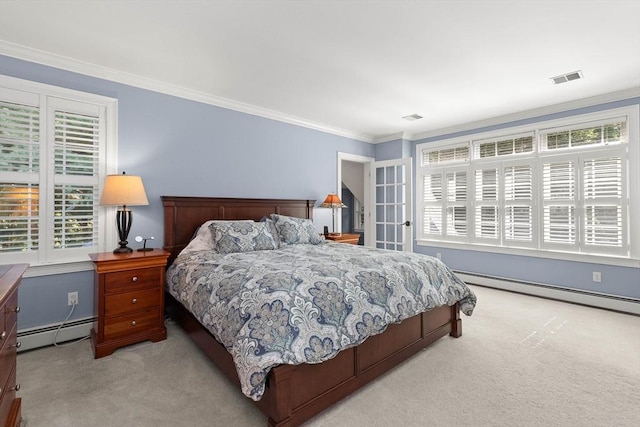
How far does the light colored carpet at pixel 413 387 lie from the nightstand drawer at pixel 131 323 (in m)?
0.16

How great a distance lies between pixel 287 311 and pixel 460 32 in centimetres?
241

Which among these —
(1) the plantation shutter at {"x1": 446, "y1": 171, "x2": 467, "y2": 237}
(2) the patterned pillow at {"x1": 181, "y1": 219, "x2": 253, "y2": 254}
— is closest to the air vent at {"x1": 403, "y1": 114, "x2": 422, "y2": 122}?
(1) the plantation shutter at {"x1": 446, "y1": 171, "x2": 467, "y2": 237}

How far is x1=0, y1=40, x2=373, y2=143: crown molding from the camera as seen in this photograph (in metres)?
2.59

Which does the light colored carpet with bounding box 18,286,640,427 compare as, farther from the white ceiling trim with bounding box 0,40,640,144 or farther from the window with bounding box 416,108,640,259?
the white ceiling trim with bounding box 0,40,640,144

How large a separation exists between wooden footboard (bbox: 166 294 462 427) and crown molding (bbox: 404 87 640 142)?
10.1 feet

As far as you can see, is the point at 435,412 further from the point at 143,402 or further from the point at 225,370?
the point at 143,402

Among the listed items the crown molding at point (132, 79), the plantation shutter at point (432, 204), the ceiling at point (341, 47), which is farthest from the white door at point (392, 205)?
the crown molding at point (132, 79)

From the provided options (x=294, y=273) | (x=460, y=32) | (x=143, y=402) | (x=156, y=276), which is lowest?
(x=143, y=402)

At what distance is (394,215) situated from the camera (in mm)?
5297

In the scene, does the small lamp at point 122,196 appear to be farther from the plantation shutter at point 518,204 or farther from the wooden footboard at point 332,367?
the plantation shutter at point 518,204

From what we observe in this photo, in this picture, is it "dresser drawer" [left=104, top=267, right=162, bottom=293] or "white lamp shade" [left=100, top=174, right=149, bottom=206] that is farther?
"white lamp shade" [left=100, top=174, right=149, bottom=206]

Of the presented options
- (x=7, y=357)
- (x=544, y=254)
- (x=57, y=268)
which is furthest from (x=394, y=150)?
(x=7, y=357)

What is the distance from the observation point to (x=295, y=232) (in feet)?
11.8

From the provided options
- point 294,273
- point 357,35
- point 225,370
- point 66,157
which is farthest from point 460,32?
point 66,157
